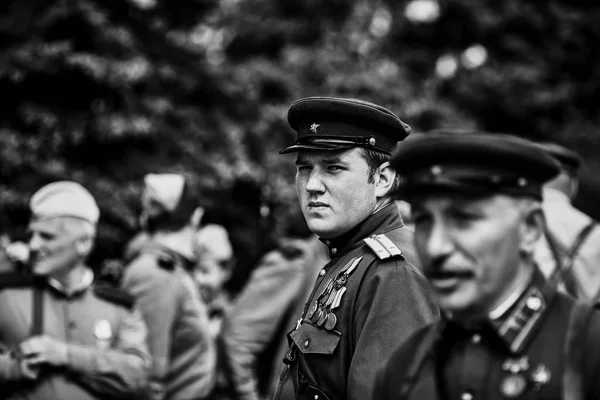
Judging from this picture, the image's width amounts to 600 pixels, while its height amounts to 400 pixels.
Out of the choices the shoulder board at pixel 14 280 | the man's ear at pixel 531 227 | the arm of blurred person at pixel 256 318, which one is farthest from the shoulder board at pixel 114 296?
the man's ear at pixel 531 227

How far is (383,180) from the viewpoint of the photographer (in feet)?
14.6

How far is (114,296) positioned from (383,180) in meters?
2.33

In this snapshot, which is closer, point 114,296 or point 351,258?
point 351,258

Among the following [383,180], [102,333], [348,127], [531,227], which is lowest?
[102,333]

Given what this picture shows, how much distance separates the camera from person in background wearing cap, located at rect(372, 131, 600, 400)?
2766mm

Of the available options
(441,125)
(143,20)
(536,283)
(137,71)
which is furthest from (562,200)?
(441,125)

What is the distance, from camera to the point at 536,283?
2.89m

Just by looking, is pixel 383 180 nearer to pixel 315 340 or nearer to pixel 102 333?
pixel 315 340

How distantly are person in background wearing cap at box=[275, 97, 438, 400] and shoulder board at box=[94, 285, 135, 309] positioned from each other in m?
2.05

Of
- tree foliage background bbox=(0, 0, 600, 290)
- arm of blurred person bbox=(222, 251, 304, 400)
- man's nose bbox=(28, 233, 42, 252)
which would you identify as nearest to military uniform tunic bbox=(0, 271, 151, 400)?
man's nose bbox=(28, 233, 42, 252)

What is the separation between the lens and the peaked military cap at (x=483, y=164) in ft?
9.32

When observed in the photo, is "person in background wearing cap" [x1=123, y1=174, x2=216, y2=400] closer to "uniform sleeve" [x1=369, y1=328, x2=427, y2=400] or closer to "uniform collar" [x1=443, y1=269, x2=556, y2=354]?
"uniform sleeve" [x1=369, y1=328, x2=427, y2=400]

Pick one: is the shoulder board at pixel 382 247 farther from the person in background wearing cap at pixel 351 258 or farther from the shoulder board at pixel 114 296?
the shoulder board at pixel 114 296

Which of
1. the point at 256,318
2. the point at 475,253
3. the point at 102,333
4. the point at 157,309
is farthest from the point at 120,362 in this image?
the point at 475,253
